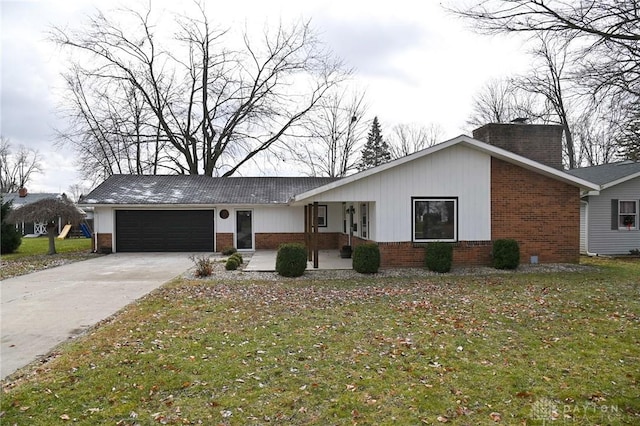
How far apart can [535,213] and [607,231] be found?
5.90m

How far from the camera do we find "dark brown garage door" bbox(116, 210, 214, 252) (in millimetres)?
20203

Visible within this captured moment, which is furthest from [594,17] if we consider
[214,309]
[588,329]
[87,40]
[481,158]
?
[87,40]

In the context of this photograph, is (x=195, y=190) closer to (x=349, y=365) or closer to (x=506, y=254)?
(x=506, y=254)

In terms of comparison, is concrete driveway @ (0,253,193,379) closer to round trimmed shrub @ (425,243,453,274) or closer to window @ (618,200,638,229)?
round trimmed shrub @ (425,243,453,274)

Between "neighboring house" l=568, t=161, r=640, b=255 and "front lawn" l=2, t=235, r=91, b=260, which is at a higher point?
"neighboring house" l=568, t=161, r=640, b=255

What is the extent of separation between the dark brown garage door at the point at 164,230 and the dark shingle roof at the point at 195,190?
705 mm

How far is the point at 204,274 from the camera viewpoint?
12102 millimetres

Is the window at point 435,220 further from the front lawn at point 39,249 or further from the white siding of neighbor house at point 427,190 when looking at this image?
the front lawn at point 39,249

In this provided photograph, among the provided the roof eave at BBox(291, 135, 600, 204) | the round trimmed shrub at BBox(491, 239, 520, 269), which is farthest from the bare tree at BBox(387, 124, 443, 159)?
the round trimmed shrub at BBox(491, 239, 520, 269)

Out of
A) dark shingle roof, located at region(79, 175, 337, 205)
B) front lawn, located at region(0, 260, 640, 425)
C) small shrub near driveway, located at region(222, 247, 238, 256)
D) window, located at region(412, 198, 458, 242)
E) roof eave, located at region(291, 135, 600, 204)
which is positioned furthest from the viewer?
dark shingle roof, located at region(79, 175, 337, 205)

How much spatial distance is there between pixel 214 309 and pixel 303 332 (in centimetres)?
230

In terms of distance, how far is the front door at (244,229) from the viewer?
20230 mm

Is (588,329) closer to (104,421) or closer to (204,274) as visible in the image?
(104,421)

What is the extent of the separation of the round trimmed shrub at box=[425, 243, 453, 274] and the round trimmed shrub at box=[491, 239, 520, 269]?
149 cm
